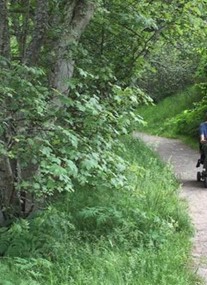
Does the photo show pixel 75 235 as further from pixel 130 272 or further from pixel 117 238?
pixel 130 272

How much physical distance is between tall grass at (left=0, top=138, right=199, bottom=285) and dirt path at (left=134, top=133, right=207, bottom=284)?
0.20 meters

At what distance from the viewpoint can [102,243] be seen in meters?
5.76

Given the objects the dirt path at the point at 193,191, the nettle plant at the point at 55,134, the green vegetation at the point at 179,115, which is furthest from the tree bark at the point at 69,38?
the green vegetation at the point at 179,115

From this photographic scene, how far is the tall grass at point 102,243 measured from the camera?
16.3 feet

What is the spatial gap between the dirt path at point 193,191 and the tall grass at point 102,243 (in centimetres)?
20

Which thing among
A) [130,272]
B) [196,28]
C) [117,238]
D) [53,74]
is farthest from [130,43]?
[130,272]

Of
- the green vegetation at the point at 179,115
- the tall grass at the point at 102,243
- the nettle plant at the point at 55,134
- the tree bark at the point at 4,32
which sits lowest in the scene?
the green vegetation at the point at 179,115

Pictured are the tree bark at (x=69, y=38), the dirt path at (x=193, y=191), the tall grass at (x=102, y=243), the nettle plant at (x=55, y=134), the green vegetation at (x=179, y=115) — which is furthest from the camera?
the green vegetation at (x=179, y=115)

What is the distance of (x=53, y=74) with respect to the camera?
6879mm

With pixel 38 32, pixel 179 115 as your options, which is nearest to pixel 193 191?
pixel 38 32

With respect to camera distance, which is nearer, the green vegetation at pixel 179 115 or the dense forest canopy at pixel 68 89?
the dense forest canopy at pixel 68 89

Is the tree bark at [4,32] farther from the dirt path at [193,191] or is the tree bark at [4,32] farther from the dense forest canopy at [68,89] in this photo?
Answer: the dirt path at [193,191]

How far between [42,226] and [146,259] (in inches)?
48.0

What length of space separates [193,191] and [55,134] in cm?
589
